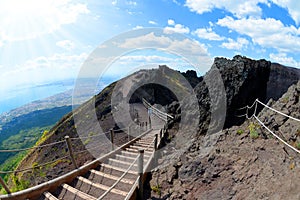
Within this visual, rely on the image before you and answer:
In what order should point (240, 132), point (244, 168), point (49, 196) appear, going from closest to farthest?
point (244, 168)
point (49, 196)
point (240, 132)

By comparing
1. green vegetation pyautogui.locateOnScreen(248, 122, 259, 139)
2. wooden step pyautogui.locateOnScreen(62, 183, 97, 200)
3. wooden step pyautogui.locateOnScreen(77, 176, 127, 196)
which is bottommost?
wooden step pyautogui.locateOnScreen(62, 183, 97, 200)

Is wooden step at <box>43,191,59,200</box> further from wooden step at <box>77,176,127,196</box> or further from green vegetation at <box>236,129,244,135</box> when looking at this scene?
green vegetation at <box>236,129,244,135</box>

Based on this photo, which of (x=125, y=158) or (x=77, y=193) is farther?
(x=125, y=158)

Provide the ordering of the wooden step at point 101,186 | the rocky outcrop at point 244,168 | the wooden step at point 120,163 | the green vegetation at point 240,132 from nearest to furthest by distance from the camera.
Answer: the rocky outcrop at point 244,168 < the wooden step at point 101,186 < the green vegetation at point 240,132 < the wooden step at point 120,163

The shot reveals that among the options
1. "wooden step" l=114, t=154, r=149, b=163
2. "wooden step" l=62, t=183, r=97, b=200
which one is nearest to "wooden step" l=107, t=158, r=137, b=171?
"wooden step" l=114, t=154, r=149, b=163

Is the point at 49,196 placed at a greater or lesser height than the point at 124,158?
lesser

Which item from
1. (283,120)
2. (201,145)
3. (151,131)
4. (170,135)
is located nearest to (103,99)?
(151,131)

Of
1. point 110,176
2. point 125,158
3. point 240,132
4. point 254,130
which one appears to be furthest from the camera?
point 125,158

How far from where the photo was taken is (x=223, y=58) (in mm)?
10320

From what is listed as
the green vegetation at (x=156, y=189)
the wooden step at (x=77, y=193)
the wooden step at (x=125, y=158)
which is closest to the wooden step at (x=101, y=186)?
the wooden step at (x=77, y=193)

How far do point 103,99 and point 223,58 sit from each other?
24.0 metres

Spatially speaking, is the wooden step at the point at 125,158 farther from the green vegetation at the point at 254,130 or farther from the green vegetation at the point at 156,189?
the green vegetation at the point at 254,130

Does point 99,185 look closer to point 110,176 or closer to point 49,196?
point 110,176

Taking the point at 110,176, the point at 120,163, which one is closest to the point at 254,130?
the point at 110,176
